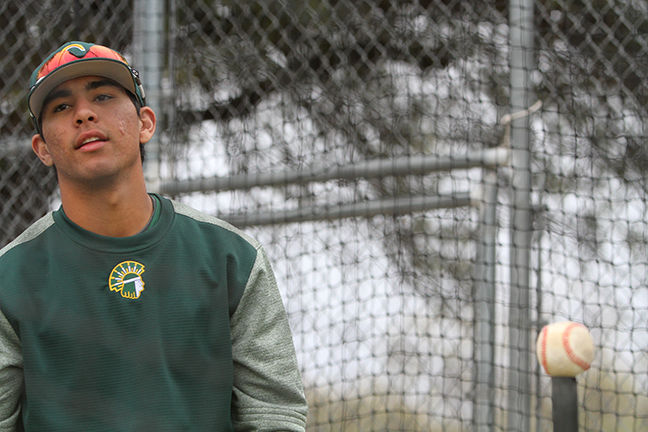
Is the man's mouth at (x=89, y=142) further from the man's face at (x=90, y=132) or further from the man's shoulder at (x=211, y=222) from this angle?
the man's shoulder at (x=211, y=222)

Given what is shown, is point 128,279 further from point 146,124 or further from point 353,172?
point 353,172

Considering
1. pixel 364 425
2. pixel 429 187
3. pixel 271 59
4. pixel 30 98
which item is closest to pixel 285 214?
pixel 271 59

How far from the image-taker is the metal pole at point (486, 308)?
3227 millimetres

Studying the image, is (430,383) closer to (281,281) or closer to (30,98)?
(281,281)

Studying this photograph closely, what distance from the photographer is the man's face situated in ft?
4.07

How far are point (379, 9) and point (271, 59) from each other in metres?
0.57

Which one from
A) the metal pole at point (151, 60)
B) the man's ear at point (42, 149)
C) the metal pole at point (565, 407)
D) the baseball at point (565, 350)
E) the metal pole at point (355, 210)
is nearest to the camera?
the man's ear at point (42, 149)

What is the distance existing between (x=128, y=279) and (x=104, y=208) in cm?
12

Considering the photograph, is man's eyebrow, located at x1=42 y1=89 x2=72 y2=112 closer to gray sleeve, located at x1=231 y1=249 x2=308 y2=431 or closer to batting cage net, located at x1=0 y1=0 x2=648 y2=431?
gray sleeve, located at x1=231 y1=249 x2=308 y2=431

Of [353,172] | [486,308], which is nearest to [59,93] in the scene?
[353,172]

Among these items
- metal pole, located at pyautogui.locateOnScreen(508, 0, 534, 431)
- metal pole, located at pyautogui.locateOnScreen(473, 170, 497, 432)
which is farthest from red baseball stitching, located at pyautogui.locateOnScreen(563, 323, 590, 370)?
metal pole, located at pyautogui.locateOnScreen(473, 170, 497, 432)

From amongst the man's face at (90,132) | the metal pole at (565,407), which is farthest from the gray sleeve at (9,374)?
the metal pole at (565,407)

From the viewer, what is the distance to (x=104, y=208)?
1273 millimetres

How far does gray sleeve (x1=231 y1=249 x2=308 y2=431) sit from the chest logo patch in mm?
152
